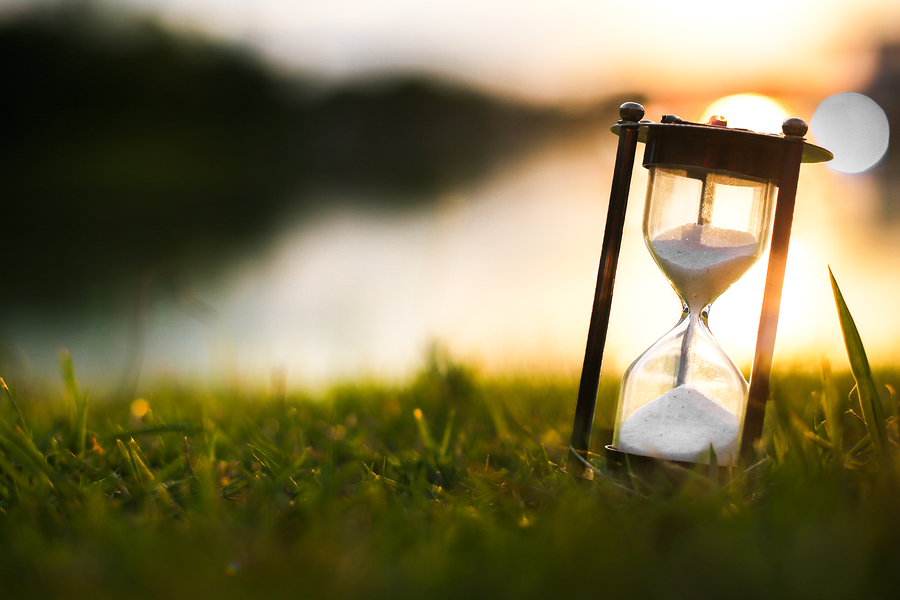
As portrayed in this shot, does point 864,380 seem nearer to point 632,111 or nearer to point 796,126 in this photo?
point 796,126

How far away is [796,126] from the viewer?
1.51 meters

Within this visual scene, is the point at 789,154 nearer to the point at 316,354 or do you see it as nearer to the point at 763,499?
the point at 763,499

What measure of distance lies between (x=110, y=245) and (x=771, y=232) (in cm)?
1988

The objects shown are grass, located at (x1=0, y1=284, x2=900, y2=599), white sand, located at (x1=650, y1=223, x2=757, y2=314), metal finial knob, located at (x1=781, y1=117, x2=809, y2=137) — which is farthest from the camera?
white sand, located at (x1=650, y1=223, x2=757, y2=314)

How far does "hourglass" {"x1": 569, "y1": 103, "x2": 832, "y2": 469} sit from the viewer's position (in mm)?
1529

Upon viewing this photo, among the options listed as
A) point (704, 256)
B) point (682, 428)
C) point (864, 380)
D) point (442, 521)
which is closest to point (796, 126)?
point (704, 256)

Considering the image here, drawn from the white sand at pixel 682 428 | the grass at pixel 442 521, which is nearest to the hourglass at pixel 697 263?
the white sand at pixel 682 428

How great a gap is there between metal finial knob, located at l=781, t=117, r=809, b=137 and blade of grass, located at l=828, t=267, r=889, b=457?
0.41 m

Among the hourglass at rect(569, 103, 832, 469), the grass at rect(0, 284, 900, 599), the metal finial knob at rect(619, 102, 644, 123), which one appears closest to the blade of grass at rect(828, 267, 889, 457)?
the grass at rect(0, 284, 900, 599)

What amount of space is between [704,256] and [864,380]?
48 centimetres

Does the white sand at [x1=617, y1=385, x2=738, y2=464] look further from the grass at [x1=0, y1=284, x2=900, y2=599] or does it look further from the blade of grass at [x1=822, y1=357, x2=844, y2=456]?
the blade of grass at [x1=822, y1=357, x2=844, y2=456]

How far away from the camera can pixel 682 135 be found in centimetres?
158

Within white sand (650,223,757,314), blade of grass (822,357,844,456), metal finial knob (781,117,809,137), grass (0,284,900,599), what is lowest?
grass (0,284,900,599)

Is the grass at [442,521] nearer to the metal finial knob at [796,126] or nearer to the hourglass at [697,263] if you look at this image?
the hourglass at [697,263]
